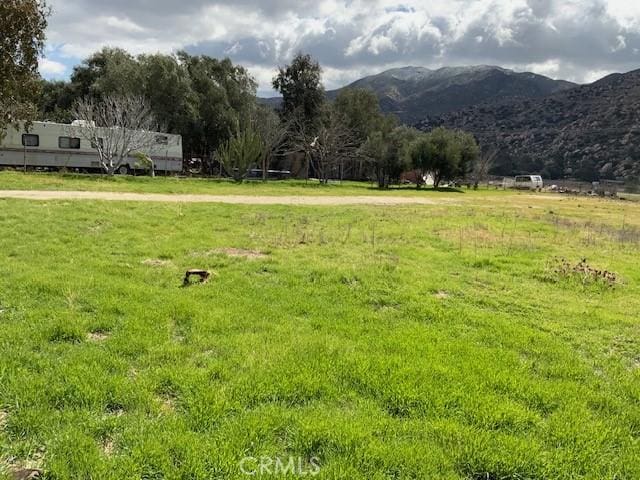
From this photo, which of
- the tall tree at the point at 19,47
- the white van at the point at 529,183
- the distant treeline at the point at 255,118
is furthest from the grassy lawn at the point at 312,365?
the white van at the point at 529,183

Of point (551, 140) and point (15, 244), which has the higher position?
point (551, 140)

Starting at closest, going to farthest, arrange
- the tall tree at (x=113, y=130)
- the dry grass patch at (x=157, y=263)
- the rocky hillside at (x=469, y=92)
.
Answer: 1. the dry grass patch at (x=157, y=263)
2. the tall tree at (x=113, y=130)
3. the rocky hillside at (x=469, y=92)

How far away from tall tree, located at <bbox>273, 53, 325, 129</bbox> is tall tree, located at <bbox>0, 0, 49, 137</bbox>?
30229 millimetres

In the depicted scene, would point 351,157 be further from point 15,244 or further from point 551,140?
point 551,140

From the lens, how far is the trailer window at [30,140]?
2829cm

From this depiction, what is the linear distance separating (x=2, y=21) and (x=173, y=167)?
715 inches

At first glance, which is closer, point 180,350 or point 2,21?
point 180,350

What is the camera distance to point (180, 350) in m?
3.97

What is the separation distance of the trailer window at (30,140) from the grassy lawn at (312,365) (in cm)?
2401

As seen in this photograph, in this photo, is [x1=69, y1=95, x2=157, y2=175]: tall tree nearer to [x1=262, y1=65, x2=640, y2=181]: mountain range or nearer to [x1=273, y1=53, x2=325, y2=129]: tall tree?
[x1=273, y1=53, x2=325, y2=129]: tall tree

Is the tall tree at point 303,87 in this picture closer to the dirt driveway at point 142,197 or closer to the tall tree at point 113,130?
the tall tree at point 113,130

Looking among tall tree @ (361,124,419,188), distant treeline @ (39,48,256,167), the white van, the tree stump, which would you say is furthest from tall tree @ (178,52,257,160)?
the tree stump

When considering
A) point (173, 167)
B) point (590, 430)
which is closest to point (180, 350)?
point (590, 430)

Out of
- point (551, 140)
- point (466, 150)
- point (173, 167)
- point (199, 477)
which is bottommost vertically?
point (199, 477)
